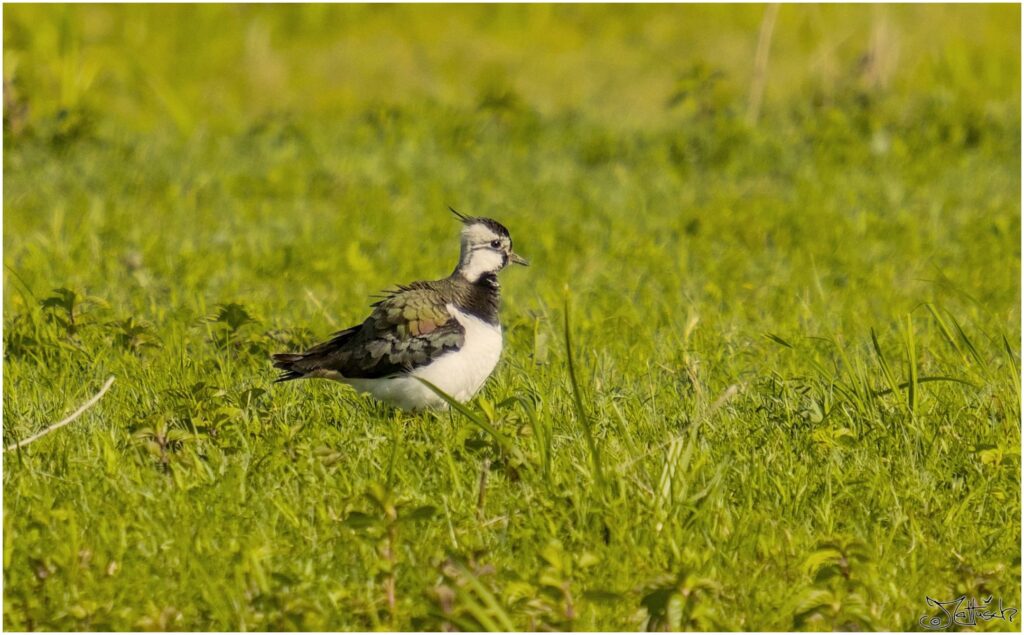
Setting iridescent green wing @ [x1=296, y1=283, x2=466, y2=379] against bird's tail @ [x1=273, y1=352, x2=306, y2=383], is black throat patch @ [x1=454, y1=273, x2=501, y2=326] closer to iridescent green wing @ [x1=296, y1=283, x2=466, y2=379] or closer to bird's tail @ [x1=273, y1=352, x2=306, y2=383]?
iridescent green wing @ [x1=296, y1=283, x2=466, y2=379]

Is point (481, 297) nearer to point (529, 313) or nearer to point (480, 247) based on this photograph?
point (480, 247)

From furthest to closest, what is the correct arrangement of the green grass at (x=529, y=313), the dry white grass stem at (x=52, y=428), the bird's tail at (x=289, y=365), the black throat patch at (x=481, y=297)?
the black throat patch at (x=481, y=297), the bird's tail at (x=289, y=365), the dry white grass stem at (x=52, y=428), the green grass at (x=529, y=313)

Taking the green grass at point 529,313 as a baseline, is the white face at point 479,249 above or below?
above

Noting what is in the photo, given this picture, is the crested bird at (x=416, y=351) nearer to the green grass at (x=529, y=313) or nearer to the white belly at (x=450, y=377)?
the white belly at (x=450, y=377)

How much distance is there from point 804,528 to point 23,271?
531 centimetres

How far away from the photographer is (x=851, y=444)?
5051 millimetres

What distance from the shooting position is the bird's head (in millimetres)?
5977

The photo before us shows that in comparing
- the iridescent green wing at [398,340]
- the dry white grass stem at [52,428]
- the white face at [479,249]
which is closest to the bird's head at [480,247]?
the white face at [479,249]

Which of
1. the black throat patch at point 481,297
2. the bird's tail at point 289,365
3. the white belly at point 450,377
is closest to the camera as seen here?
the white belly at point 450,377

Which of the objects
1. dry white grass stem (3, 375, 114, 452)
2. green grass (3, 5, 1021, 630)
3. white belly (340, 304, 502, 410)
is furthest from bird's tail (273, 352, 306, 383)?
dry white grass stem (3, 375, 114, 452)

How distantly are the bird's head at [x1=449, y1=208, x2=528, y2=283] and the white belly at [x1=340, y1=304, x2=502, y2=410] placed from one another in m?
0.41

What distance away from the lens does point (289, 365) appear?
5.70 m

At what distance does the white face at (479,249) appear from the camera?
235 inches

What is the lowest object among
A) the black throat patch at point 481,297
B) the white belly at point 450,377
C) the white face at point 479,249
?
the white belly at point 450,377
